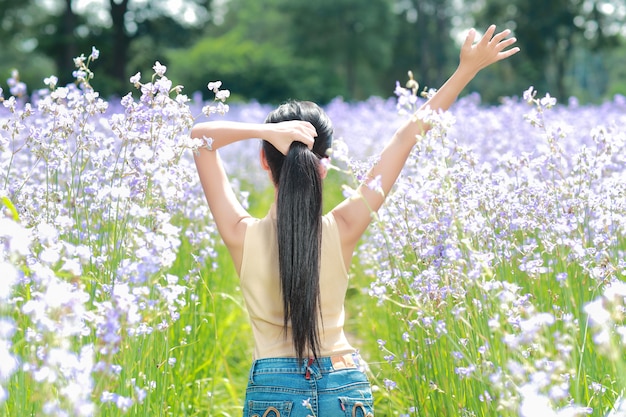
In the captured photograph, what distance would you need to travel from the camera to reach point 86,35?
2870 cm

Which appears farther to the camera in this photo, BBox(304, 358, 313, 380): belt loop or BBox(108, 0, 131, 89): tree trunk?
BBox(108, 0, 131, 89): tree trunk

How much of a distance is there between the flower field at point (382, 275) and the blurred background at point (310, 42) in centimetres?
2169

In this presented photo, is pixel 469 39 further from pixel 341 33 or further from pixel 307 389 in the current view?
pixel 341 33

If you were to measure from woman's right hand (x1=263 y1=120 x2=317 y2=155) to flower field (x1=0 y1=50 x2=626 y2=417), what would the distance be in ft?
0.48

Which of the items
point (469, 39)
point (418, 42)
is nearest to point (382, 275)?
point (469, 39)

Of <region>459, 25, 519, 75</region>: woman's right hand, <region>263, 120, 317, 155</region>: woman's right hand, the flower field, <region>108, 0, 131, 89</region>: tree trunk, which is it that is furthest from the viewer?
<region>108, 0, 131, 89</region>: tree trunk

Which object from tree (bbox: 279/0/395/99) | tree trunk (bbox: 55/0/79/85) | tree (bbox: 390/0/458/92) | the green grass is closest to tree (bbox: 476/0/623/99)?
tree (bbox: 279/0/395/99)

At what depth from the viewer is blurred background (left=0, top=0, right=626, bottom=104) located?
1111 inches

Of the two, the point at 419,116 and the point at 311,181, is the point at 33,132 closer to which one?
the point at 311,181

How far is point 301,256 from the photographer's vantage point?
289 cm

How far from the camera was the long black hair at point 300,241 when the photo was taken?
2.88m

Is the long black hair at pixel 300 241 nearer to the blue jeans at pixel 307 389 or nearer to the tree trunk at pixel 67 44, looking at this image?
the blue jeans at pixel 307 389

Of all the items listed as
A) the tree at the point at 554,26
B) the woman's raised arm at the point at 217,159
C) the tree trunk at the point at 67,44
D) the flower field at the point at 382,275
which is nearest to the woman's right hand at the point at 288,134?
the woman's raised arm at the point at 217,159

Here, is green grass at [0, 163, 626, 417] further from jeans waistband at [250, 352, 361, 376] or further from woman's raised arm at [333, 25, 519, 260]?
woman's raised arm at [333, 25, 519, 260]
